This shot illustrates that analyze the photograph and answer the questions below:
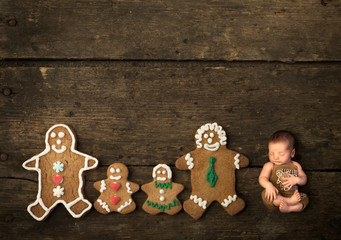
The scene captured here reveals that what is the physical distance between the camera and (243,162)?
0.98m

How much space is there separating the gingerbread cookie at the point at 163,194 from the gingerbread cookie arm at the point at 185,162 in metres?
0.04

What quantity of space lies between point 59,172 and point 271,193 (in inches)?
26.1

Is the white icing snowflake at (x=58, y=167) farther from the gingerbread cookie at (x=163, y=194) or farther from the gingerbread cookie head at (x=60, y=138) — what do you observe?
the gingerbread cookie at (x=163, y=194)

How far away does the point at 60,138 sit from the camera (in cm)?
100

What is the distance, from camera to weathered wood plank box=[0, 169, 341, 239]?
0.99 meters

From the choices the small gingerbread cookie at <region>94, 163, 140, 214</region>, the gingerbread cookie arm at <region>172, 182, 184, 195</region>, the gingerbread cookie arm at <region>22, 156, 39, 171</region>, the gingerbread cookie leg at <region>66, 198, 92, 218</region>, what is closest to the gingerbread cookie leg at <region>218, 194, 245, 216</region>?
the gingerbread cookie arm at <region>172, 182, 184, 195</region>

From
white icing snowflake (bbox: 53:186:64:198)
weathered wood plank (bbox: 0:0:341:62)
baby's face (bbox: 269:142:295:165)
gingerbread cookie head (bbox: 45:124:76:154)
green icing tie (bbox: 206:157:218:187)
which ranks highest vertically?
weathered wood plank (bbox: 0:0:341:62)

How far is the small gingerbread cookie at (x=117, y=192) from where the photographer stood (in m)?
0.98

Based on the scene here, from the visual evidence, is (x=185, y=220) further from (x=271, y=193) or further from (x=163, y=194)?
(x=271, y=193)

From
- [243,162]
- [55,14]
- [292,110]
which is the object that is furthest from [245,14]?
[55,14]

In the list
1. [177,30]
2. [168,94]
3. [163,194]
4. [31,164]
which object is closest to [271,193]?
[163,194]

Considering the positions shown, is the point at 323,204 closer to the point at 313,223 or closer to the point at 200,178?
the point at 313,223

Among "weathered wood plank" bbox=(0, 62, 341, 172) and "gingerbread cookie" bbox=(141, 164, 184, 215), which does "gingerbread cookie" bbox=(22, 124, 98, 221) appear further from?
"gingerbread cookie" bbox=(141, 164, 184, 215)

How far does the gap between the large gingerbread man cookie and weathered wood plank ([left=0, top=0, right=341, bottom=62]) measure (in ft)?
0.90
